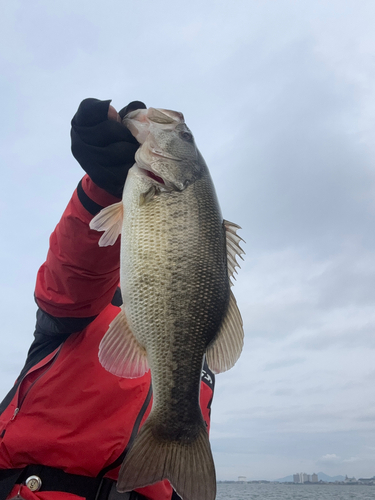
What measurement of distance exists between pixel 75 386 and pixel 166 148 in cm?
172

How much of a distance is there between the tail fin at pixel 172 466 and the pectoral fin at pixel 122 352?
27cm

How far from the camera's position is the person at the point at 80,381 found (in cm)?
241

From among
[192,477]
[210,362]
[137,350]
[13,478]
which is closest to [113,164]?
[137,350]

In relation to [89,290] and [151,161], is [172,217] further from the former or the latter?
[89,290]

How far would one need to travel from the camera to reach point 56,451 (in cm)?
243

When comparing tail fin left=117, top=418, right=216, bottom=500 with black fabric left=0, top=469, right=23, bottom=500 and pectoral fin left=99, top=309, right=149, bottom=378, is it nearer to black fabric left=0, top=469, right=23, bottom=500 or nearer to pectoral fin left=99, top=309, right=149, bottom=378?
pectoral fin left=99, top=309, right=149, bottom=378

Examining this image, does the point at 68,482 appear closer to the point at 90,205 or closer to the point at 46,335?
the point at 46,335

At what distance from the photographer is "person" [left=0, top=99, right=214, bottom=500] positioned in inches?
95.0

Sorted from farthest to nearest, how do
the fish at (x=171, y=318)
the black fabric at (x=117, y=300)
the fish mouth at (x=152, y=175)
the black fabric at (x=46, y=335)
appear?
the black fabric at (x=117, y=300)
the black fabric at (x=46, y=335)
the fish mouth at (x=152, y=175)
the fish at (x=171, y=318)

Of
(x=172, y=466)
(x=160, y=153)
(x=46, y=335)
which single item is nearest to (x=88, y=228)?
(x=160, y=153)

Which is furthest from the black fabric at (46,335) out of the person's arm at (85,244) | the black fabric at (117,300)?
the black fabric at (117,300)

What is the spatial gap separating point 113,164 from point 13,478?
2.01 meters

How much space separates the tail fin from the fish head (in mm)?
1391

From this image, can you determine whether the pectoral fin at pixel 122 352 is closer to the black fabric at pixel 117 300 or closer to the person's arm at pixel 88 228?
the person's arm at pixel 88 228
